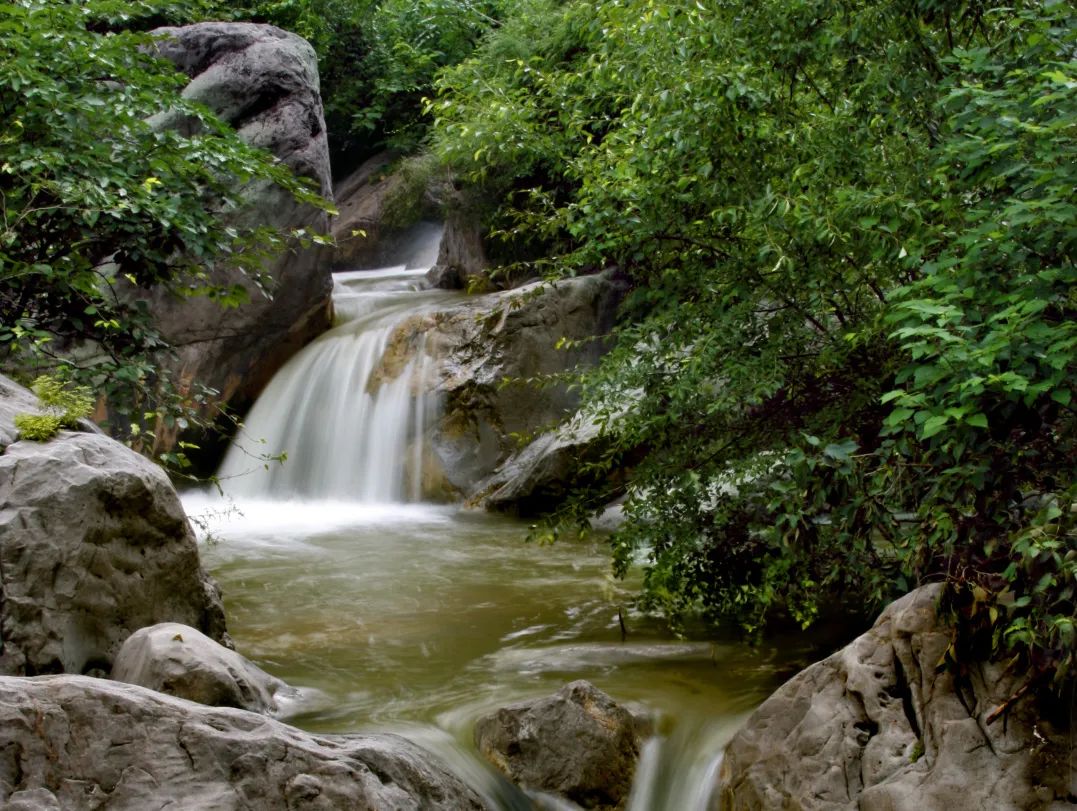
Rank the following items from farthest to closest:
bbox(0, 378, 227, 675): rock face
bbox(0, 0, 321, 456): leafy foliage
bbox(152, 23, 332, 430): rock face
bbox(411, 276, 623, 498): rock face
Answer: bbox(152, 23, 332, 430): rock face
bbox(411, 276, 623, 498): rock face
bbox(0, 0, 321, 456): leafy foliage
bbox(0, 378, 227, 675): rock face

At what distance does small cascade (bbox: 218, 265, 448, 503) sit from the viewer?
1345 centimetres

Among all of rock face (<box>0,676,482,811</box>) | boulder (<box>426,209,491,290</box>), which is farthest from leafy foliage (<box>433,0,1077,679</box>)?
boulder (<box>426,209,491,290</box>)

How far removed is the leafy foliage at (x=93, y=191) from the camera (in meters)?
6.12

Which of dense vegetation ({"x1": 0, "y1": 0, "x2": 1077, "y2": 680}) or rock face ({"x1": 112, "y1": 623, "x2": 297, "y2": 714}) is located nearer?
dense vegetation ({"x1": 0, "y1": 0, "x2": 1077, "y2": 680})

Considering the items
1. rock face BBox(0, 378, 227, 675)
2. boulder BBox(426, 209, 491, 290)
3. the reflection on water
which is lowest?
the reflection on water

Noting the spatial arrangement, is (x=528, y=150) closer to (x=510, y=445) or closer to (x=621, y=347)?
(x=621, y=347)

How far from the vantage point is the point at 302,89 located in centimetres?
1421

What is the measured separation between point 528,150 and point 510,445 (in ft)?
22.8

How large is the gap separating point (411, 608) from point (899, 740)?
461 centimetres

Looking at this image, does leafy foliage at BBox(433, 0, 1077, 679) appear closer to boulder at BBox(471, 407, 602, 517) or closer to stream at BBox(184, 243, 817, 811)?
stream at BBox(184, 243, 817, 811)

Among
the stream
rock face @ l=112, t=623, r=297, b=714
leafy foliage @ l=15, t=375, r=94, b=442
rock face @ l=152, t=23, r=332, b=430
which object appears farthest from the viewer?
rock face @ l=152, t=23, r=332, b=430

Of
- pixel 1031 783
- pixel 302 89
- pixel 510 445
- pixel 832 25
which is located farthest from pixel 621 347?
pixel 302 89

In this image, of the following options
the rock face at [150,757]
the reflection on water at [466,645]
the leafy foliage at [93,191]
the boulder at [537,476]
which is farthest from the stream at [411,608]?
the leafy foliage at [93,191]

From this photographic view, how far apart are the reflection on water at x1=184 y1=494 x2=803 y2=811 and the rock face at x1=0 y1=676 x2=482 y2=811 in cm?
136
